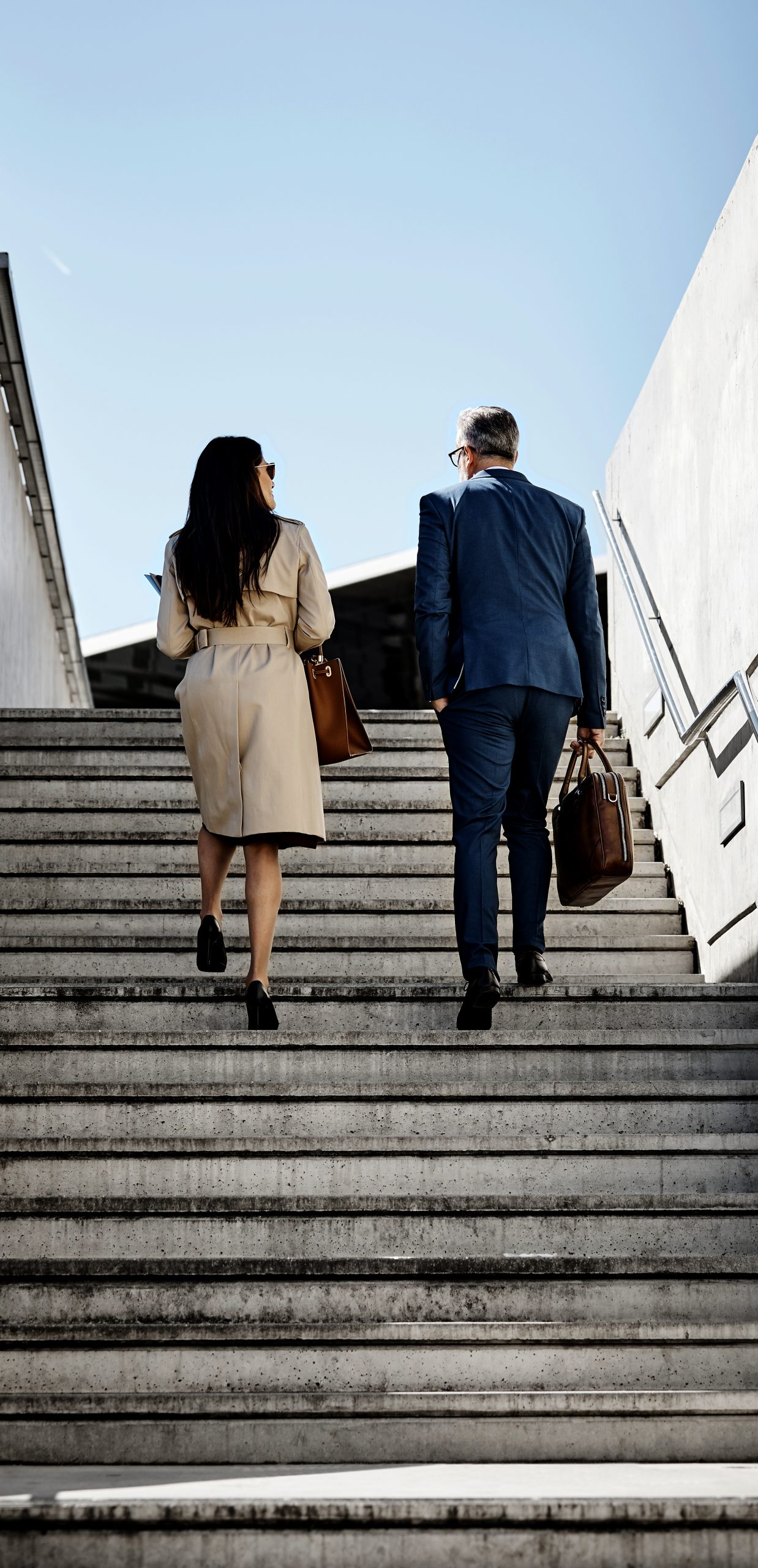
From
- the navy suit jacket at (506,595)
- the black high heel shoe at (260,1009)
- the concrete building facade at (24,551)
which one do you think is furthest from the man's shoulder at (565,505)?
the concrete building facade at (24,551)

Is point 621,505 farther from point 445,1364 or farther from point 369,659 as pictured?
point 369,659

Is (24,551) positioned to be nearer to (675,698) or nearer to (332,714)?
(675,698)

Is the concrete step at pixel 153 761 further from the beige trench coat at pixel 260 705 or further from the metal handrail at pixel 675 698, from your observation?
the beige trench coat at pixel 260 705

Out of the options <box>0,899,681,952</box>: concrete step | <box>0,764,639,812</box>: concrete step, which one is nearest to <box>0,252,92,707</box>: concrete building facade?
<box>0,764,639,812</box>: concrete step

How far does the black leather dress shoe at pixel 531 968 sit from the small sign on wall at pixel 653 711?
6.13 feet

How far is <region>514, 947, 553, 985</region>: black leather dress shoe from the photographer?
172 inches

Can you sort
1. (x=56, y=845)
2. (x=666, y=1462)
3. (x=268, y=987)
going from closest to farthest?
1. (x=666, y=1462)
2. (x=268, y=987)
3. (x=56, y=845)

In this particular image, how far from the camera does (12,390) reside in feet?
26.5

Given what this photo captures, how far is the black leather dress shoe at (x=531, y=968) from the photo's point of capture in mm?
4371

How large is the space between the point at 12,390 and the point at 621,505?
313 centimetres

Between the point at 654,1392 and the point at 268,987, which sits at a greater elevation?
the point at 268,987

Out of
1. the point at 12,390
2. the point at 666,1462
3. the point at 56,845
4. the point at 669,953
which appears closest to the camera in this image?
the point at 666,1462

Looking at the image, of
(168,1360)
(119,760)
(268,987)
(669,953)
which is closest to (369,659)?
(119,760)

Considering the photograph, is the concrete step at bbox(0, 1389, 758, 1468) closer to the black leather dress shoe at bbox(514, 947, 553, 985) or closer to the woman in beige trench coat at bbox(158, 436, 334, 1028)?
the woman in beige trench coat at bbox(158, 436, 334, 1028)
